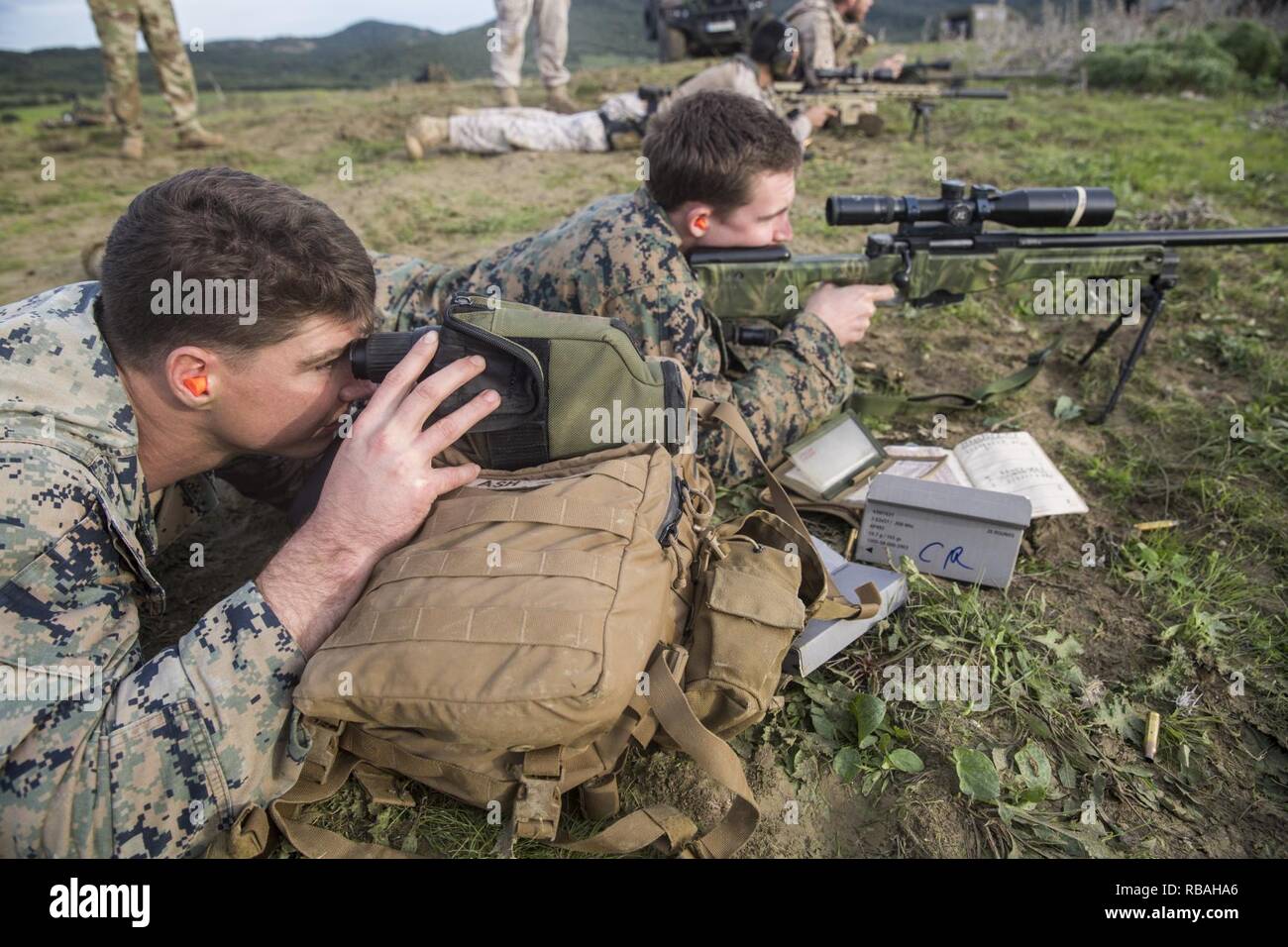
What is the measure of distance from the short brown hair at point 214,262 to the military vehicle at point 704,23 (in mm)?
16316

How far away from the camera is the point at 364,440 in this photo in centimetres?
206

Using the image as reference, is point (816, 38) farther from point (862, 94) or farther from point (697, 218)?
point (697, 218)

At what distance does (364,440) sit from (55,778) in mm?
1023

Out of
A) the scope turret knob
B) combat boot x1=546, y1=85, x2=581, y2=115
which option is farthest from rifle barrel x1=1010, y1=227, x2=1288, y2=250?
combat boot x1=546, y1=85, x2=581, y2=115

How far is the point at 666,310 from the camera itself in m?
3.25

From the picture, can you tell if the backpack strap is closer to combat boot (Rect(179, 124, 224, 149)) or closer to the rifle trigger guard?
the rifle trigger guard

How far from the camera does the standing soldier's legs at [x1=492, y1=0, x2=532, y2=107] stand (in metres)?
10.2

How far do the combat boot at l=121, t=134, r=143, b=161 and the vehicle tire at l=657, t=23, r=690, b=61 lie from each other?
11.7 meters

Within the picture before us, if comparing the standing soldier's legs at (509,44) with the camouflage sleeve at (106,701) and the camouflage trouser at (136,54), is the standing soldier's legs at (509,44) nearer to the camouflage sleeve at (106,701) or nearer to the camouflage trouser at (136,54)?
the camouflage trouser at (136,54)

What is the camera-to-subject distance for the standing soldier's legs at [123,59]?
28.3 ft

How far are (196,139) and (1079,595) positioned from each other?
11.1 meters

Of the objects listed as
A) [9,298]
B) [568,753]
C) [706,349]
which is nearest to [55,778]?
[568,753]

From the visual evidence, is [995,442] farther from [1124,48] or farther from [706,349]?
[1124,48]
